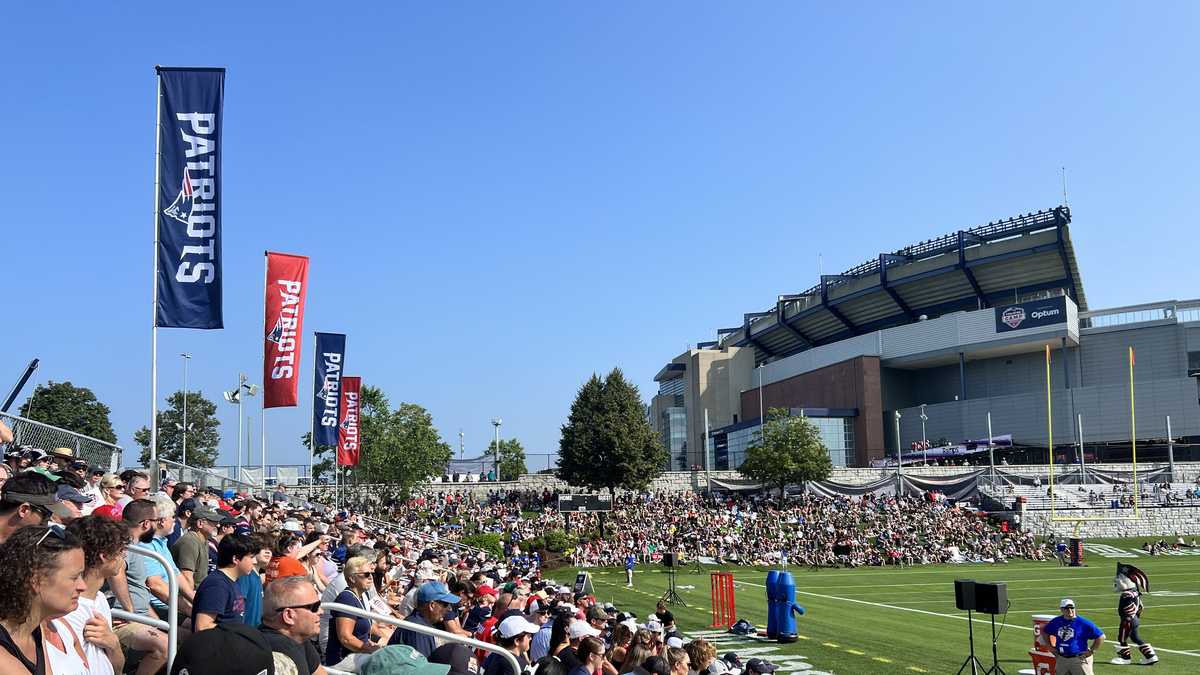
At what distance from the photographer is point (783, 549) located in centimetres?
4800

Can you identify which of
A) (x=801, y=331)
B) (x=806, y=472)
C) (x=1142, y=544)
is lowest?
(x=1142, y=544)

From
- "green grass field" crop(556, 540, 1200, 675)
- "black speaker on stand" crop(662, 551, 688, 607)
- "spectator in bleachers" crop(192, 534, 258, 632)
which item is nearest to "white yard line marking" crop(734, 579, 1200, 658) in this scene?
"green grass field" crop(556, 540, 1200, 675)

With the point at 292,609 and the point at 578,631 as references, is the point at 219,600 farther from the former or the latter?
the point at 578,631

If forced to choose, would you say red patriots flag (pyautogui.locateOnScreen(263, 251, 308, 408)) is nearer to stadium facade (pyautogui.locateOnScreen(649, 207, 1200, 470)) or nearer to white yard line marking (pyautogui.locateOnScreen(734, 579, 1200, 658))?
white yard line marking (pyautogui.locateOnScreen(734, 579, 1200, 658))

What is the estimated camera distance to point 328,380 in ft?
114

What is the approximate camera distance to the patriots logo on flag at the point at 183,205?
54.4 ft

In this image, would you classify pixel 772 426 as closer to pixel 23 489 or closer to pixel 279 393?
pixel 279 393

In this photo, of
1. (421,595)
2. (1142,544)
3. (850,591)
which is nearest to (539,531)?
(850,591)

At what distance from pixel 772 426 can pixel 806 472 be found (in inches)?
156

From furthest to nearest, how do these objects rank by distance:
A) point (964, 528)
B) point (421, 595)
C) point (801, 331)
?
1. point (801, 331)
2. point (964, 528)
3. point (421, 595)

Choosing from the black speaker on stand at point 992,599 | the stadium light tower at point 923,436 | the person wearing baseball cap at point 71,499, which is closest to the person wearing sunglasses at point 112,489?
the person wearing baseball cap at point 71,499

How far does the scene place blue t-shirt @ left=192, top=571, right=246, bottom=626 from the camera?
597 centimetres

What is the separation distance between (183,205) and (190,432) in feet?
265

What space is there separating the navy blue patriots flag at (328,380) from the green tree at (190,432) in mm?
54345
